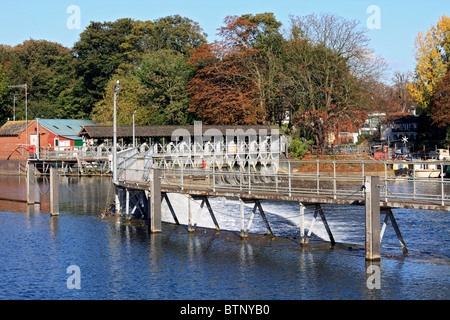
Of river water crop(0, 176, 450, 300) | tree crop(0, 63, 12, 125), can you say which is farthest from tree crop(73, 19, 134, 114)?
river water crop(0, 176, 450, 300)

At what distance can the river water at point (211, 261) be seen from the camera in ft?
80.0

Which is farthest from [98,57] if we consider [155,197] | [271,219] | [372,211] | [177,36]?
[372,211]

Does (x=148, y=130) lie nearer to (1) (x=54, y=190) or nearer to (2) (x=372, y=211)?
(1) (x=54, y=190)

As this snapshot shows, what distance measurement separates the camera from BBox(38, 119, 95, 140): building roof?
308ft

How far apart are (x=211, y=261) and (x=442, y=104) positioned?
65.7m

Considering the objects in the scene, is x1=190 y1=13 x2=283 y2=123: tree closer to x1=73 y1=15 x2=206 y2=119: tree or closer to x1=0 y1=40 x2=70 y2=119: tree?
x1=73 y1=15 x2=206 y2=119: tree

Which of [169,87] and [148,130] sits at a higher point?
[169,87]

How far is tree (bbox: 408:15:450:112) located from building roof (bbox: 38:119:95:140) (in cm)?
5282

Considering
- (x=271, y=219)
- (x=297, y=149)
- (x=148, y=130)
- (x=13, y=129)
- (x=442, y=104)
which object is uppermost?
(x=442, y=104)

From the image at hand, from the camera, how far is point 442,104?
85438 millimetres

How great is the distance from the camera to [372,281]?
81.4ft

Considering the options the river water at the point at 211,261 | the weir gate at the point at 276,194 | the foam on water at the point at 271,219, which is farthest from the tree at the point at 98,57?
the river water at the point at 211,261

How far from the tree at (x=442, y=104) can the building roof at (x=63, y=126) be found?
53.1 meters
